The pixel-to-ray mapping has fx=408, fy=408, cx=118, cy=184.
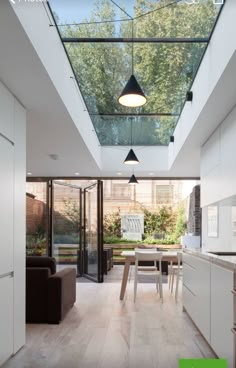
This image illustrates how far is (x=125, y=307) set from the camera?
6.32m

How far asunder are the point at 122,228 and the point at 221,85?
430 inches

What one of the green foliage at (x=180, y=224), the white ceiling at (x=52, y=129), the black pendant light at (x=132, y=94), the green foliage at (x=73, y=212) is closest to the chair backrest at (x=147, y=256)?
the white ceiling at (x=52, y=129)

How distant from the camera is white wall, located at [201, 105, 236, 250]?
443cm

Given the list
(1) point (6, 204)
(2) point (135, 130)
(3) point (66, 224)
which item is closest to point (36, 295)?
(1) point (6, 204)

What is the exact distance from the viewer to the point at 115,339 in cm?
446

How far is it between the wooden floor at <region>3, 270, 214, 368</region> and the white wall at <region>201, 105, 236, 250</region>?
1.20 metres

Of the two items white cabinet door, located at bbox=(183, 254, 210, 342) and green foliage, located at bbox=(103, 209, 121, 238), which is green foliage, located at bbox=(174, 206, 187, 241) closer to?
green foliage, located at bbox=(103, 209, 121, 238)

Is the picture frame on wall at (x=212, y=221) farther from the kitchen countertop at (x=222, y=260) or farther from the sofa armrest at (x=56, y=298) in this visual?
the sofa armrest at (x=56, y=298)

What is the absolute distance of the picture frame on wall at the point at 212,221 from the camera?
237 inches

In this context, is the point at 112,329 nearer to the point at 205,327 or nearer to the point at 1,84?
the point at 205,327

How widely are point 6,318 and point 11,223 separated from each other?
0.87 metres

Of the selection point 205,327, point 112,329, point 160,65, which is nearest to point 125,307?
point 112,329

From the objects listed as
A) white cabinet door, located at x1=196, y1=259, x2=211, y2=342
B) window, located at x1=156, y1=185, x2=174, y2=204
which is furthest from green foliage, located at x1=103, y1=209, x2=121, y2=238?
white cabinet door, located at x1=196, y1=259, x2=211, y2=342

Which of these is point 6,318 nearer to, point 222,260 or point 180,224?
point 222,260
